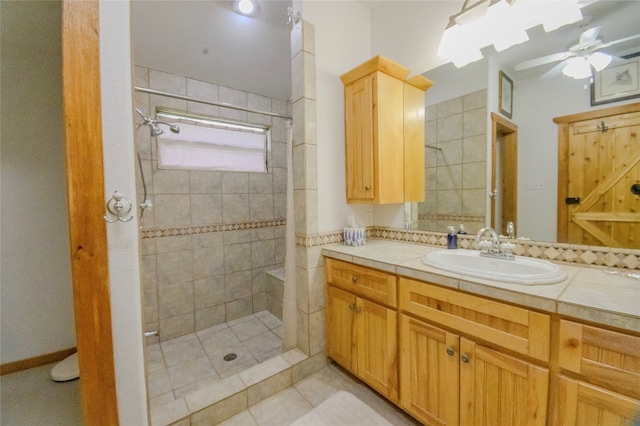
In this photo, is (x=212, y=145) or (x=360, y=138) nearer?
(x=360, y=138)

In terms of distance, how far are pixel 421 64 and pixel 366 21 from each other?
0.64 metres

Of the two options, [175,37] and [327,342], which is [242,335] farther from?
[175,37]

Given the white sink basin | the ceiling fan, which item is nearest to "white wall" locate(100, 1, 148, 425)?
the white sink basin

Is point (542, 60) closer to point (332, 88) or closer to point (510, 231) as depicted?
point (510, 231)

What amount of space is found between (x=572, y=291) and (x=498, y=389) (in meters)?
0.46

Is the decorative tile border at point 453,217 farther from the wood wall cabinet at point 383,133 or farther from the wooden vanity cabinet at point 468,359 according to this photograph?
the wooden vanity cabinet at point 468,359

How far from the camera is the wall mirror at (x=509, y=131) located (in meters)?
1.15

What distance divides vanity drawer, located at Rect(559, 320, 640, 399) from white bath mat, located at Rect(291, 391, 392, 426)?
920 mm

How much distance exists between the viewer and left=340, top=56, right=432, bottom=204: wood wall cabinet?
161 cm

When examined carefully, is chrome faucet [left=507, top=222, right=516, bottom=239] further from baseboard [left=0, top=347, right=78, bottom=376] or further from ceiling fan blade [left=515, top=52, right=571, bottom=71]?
baseboard [left=0, top=347, right=78, bottom=376]

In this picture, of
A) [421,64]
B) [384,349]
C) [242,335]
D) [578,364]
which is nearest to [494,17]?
[421,64]

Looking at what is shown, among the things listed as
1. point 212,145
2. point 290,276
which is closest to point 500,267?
point 290,276

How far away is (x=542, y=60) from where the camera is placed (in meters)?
1.26

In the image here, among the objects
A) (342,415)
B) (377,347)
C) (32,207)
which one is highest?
(32,207)
